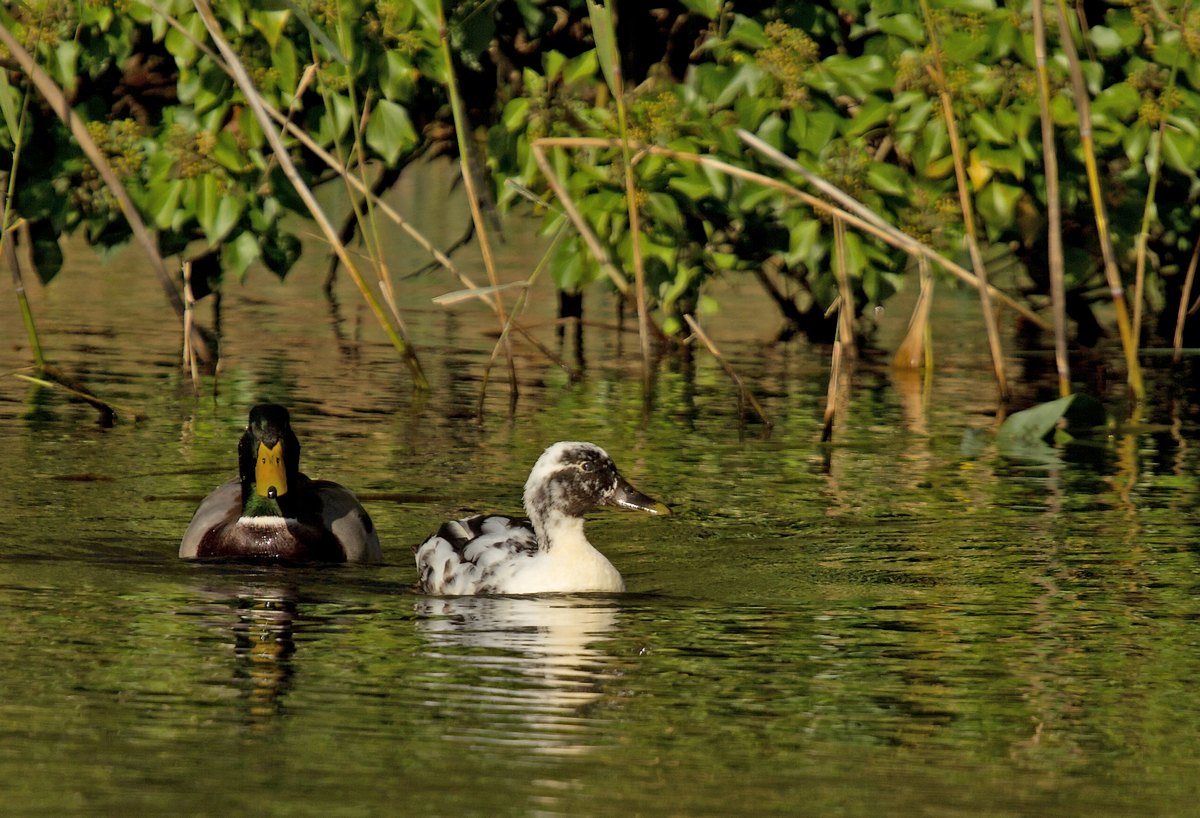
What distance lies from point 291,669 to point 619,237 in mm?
4076

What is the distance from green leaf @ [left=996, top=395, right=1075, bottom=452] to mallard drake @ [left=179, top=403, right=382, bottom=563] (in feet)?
10.00

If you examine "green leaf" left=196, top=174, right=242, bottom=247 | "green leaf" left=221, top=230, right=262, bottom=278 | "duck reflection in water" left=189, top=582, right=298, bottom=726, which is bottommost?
"duck reflection in water" left=189, top=582, right=298, bottom=726

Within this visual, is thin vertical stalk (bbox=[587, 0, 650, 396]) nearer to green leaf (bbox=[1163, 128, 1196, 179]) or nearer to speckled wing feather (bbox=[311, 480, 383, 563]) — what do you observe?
speckled wing feather (bbox=[311, 480, 383, 563])

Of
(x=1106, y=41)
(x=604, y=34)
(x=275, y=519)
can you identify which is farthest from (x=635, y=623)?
(x=1106, y=41)

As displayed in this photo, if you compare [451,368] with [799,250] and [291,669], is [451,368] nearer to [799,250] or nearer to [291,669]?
[799,250]

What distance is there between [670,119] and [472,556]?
110 inches

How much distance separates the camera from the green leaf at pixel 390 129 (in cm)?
998

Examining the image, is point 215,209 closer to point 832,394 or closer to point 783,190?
point 783,190

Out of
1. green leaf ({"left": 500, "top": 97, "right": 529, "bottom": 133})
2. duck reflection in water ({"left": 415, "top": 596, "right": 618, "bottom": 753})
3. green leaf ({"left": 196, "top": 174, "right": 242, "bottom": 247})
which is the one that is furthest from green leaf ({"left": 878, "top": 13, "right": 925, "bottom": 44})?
duck reflection in water ({"left": 415, "top": 596, "right": 618, "bottom": 753})

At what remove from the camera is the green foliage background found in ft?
31.8

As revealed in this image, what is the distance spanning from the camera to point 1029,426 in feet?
33.6

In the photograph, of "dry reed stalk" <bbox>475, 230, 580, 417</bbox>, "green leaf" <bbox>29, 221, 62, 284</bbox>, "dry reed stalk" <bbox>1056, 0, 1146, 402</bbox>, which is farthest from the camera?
"green leaf" <bbox>29, 221, 62, 284</bbox>

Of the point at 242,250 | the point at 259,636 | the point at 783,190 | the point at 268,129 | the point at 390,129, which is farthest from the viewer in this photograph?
the point at 242,250

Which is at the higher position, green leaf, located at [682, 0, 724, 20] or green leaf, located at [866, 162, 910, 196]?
green leaf, located at [682, 0, 724, 20]
